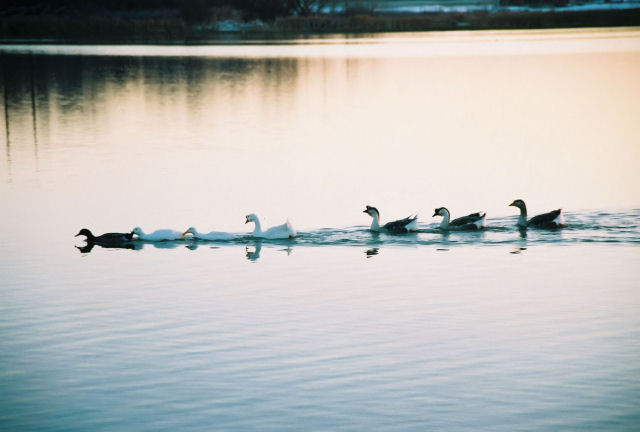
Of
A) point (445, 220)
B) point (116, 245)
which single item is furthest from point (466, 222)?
point (116, 245)

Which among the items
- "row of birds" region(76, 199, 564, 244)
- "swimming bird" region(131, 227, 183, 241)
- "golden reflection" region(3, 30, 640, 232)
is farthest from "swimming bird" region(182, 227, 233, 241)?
"golden reflection" region(3, 30, 640, 232)

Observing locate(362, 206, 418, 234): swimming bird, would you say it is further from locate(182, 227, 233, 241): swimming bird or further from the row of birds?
locate(182, 227, 233, 241): swimming bird

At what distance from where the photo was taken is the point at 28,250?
18141 millimetres

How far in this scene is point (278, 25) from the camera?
10431 centimetres

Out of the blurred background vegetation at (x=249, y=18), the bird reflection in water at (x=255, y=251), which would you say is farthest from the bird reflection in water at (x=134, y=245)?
the blurred background vegetation at (x=249, y=18)

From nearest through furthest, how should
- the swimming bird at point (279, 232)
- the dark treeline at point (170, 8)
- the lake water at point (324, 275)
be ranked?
the lake water at point (324, 275) → the swimming bird at point (279, 232) → the dark treeline at point (170, 8)

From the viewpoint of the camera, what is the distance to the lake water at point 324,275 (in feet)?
35.6

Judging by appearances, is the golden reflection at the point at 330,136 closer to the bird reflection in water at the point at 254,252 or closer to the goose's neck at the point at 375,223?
the goose's neck at the point at 375,223

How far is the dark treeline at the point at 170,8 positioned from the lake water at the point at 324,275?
2628 inches

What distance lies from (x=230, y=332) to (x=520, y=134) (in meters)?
21.3

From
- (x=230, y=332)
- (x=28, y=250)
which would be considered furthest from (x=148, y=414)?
(x=28, y=250)

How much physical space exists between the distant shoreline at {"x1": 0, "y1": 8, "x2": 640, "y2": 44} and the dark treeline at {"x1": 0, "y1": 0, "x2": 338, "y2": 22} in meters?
1.33

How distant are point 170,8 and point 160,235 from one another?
97.3 metres

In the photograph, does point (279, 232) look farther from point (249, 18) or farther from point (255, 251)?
point (249, 18)
